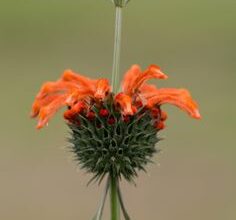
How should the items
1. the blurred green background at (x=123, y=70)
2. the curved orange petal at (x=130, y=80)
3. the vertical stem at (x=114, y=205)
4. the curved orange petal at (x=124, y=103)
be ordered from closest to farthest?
the curved orange petal at (x=124, y=103) → the vertical stem at (x=114, y=205) → the curved orange petal at (x=130, y=80) → the blurred green background at (x=123, y=70)

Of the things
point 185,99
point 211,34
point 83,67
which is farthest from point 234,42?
point 185,99

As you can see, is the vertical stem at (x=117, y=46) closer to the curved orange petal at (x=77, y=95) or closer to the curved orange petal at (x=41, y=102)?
the curved orange petal at (x=77, y=95)

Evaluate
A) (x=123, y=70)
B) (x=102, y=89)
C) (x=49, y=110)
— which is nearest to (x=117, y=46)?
(x=102, y=89)

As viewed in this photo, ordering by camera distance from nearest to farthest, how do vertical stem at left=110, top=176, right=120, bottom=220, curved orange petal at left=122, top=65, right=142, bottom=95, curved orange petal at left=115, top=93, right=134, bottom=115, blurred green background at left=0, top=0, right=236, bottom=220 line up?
curved orange petal at left=115, top=93, right=134, bottom=115, vertical stem at left=110, top=176, right=120, bottom=220, curved orange petal at left=122, top=65, right=142, bottom=95, blurred green background at left=0, top=0, right=236, bottom=220

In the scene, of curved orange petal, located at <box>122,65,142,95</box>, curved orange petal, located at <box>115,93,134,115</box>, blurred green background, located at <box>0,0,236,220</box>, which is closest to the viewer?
curved orange petal, located at <box>115,93,134,115</box>

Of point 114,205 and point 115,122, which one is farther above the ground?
point 115,122

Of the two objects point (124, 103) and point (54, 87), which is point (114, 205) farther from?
point (54, 87)

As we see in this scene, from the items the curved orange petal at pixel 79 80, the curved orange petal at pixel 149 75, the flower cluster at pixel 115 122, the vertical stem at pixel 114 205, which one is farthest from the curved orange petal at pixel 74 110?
the vertical stem at pixel 114 205

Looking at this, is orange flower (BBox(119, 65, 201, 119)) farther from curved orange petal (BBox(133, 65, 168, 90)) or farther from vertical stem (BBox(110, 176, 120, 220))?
vertical stem (BBox(110, 176, 120, 220))

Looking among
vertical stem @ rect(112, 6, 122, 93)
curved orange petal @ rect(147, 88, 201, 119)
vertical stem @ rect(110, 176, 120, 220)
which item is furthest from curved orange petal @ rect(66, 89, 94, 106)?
vertical stem @ rect(110, 176, 120, 220)
